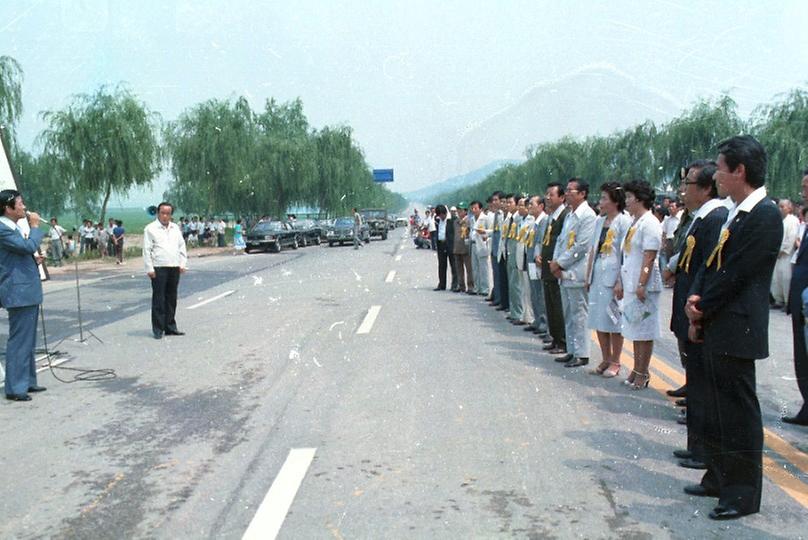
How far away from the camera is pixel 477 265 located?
13.8 metres

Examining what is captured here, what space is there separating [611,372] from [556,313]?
1.38m

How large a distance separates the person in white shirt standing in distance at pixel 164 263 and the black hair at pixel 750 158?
7814 millimetres

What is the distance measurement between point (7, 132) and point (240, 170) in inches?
593

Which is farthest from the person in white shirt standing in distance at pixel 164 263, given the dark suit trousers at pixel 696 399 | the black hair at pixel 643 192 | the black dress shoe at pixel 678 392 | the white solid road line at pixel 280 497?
the dark suit trousers at pixel 696 399

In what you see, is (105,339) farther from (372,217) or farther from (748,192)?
(372,217)

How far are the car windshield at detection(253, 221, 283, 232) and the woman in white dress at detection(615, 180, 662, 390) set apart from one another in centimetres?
2887

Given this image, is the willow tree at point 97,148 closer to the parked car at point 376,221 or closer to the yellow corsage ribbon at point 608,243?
the parked car at point 376,221

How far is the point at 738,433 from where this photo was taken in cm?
376

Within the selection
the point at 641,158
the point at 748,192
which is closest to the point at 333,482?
the point at 748,192

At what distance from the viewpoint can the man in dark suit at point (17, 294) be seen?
641 centimetres

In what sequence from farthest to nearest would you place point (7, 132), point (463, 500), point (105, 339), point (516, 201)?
point (7, 132), point (516, 201), point (105, 339), point (463, 500)

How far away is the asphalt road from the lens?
3.68 meters

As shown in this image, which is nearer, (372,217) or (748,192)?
(748,192)

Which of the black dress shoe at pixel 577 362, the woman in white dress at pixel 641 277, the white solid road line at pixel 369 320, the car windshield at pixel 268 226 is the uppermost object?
the car windshield at pixel 268 226
